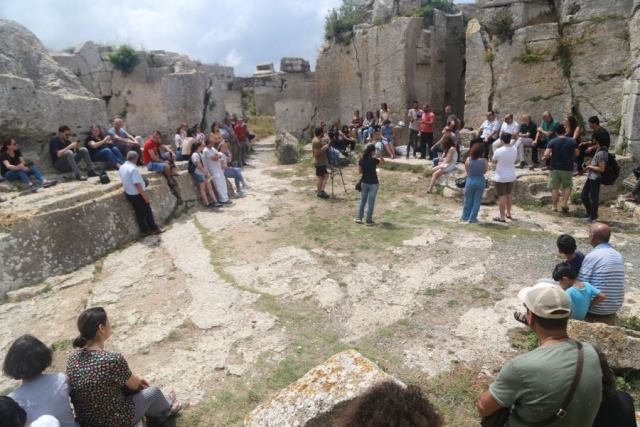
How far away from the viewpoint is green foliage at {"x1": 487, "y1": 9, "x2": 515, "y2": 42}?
472 inches

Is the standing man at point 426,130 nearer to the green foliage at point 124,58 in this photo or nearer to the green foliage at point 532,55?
the green foliage at point 532,55

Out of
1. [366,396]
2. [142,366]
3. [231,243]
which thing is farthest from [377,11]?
[366,396]

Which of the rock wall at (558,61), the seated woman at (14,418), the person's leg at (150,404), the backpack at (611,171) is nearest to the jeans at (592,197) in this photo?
the backpack at (611,171)

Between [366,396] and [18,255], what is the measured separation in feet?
21.0

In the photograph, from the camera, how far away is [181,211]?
9.66 m

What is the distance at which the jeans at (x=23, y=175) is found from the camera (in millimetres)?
7928

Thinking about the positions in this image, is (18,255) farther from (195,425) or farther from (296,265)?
(195,425)

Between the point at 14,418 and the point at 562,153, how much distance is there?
8863mm

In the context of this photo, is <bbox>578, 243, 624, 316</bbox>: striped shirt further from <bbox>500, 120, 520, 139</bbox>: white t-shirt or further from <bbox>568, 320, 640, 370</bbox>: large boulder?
<bbox>500, 120, 520, 139</bbox>: white t-shirt

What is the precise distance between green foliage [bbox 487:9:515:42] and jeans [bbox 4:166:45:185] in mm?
11551

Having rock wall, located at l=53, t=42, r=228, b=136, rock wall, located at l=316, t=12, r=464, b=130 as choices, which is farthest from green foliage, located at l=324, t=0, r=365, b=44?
rock wall, located at l=53, t=42, r=228, b=136

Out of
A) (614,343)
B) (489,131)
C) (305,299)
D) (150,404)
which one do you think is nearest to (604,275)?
(614,343)

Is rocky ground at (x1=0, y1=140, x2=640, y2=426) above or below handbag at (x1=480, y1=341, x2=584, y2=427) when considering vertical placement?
below

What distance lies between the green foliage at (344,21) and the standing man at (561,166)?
10.9m
